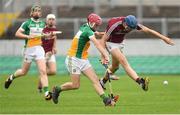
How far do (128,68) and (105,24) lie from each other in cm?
1888

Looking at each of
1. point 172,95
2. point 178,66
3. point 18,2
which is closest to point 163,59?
point 178,66

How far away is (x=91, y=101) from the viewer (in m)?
19.5

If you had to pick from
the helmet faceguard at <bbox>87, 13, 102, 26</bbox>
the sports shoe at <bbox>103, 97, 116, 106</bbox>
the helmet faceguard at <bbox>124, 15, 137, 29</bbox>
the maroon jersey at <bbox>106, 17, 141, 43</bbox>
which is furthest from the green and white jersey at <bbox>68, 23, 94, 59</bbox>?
the maroon jersey at <bbox>106, 17, 141, 43</bbox>

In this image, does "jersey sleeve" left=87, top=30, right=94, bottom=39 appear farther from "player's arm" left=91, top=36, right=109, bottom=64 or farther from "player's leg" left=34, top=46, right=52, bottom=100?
"player's leg" left=34, top=46, right=52, bottom=100

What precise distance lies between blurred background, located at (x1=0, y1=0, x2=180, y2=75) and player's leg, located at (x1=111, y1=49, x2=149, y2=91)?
14033mm

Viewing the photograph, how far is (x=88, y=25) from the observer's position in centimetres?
1761

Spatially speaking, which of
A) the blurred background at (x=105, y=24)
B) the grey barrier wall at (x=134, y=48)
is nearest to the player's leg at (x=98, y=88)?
the blurred background at (x=105, y=24)

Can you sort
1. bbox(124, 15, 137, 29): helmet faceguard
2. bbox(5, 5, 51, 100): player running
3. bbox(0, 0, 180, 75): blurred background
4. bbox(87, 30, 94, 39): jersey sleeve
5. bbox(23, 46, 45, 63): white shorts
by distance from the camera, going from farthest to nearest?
bbox(0, 0, 180, 75): blurred background
bbox(23, 46, 45, 63): white shorts
bbox(5, 5, 51, 100): player running
bbox(124, 15, 137, 29): helmet faceguard
bbox(87, 30, 94, 39): jersey sleeve

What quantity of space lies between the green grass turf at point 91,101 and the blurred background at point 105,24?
29.6 ft

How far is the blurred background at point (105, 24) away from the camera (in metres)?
35.2

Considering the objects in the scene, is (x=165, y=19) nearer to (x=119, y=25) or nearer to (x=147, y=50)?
(x=147, y=50)

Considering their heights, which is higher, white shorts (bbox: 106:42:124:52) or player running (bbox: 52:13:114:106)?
player running (bbox: 52:13:114:106)

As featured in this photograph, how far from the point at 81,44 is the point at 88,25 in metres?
0.50

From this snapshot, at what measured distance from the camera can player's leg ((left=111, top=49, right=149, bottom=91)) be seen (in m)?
19.6
